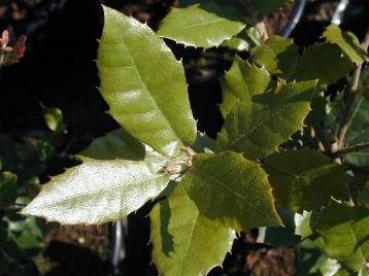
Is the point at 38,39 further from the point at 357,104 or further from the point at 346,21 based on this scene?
the point at 357,104

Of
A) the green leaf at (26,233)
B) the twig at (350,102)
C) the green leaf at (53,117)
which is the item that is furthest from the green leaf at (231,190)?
the green leaf at (26,233)

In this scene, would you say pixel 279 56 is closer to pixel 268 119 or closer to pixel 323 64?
pixel 323 64

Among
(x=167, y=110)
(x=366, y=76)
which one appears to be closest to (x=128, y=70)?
(x=167, y=110)

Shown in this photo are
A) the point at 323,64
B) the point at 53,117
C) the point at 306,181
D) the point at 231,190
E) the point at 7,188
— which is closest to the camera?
the point at 231,190

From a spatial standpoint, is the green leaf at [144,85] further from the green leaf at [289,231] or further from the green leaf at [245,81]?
the green leaf at [289,231]

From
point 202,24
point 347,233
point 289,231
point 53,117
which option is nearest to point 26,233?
point 53,117
